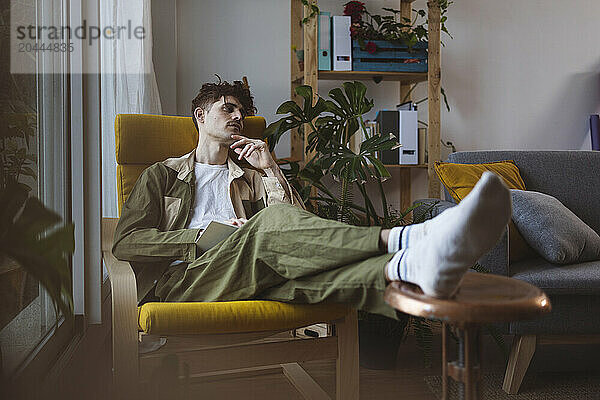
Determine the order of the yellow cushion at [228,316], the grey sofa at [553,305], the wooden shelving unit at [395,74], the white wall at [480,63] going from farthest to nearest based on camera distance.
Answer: the white wall at [480,63] → the wooden shelving unit at [395,74] → the grey sofa at [553,305] → the yellow cushion at [228,316]

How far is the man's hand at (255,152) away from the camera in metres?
2.17

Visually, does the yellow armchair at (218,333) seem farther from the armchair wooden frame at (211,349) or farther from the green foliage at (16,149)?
the green foliage at (16,149)

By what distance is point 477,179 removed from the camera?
2424 mm

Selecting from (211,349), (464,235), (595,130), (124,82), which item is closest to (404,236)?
(464,235)

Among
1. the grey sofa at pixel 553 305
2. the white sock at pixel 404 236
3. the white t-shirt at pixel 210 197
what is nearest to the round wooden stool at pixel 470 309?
the white sock at pixel 404 236

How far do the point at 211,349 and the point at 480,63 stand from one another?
3.03 m

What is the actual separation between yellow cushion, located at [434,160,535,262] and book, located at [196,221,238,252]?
3.38 ft

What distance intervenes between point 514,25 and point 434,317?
3465mm

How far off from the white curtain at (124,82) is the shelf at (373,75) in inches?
38.2

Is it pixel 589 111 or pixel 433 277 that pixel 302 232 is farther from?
pixel 589 111

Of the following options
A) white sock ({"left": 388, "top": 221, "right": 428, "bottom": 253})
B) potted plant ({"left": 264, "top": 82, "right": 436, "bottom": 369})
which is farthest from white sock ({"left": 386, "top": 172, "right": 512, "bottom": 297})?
potted plant ({"left": 264, "top": 82, "right": 436, "bottom": 369})

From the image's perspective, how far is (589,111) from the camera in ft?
13.5

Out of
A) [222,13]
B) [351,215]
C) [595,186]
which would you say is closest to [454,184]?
[351,215]

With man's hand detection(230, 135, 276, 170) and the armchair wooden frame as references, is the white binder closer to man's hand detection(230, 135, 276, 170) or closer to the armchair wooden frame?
man's hand detection(230, 135, 276, 170)
